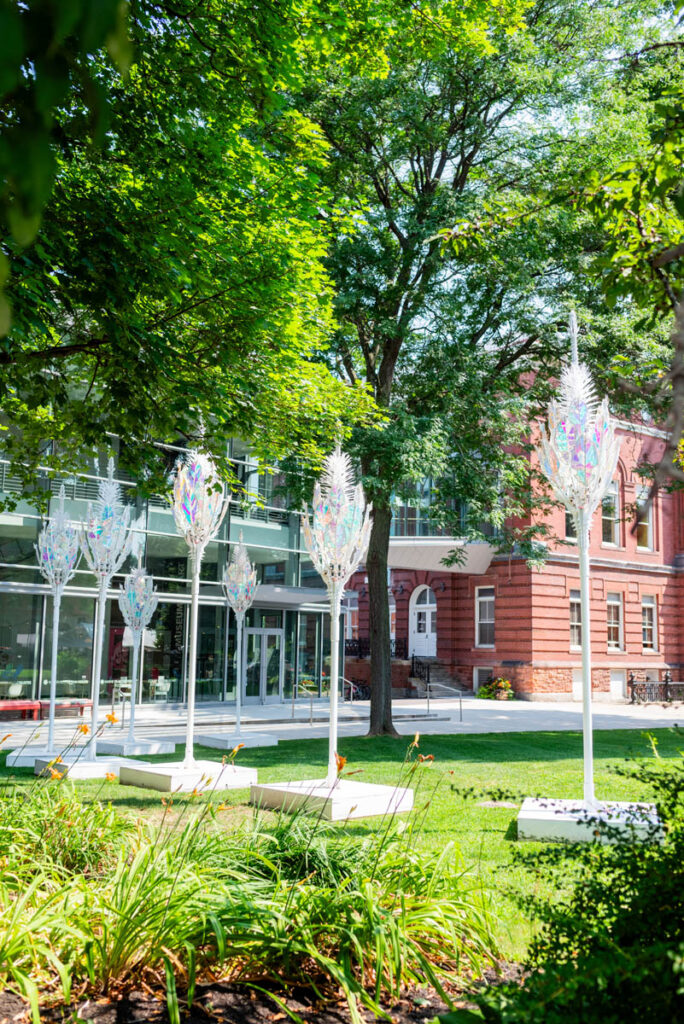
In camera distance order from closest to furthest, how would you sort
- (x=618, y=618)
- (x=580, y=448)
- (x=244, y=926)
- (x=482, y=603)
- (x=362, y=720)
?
(x=244, y=926)
(x=580, y=448)
(x=362, y=720)
(x=482, y=603)
(x=618, y=618)

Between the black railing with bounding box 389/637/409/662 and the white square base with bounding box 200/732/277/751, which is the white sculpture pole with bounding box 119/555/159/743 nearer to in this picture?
the white square base with bounding box 200/732/277/751

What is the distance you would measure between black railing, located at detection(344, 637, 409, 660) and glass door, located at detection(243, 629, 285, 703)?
6.11 metres

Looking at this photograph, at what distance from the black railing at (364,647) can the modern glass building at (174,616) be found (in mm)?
5303

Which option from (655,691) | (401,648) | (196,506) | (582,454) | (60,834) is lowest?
(655,691)

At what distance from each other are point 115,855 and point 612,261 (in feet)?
14.7

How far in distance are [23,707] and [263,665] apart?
1007cm

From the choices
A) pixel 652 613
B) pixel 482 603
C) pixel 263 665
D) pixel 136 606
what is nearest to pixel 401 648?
pixel 482 603

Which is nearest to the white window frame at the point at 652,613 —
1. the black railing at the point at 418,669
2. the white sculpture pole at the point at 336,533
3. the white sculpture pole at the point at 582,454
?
the black railing at the point at 418,669

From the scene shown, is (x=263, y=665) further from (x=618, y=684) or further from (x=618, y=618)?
(x=618, y=618)

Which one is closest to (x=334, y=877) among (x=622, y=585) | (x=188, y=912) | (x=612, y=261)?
(x=188, y=912)

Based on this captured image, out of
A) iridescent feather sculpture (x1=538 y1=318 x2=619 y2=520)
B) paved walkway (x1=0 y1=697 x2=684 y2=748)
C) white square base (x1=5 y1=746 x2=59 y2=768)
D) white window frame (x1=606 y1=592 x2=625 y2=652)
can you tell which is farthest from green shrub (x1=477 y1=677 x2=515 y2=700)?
iridescent feather sculpture (x1=538 y1=318 x2=619 y2=520)

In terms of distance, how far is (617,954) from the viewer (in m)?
2.49

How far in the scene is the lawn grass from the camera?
20.4ft

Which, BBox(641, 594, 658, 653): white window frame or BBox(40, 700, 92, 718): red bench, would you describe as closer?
BBox(40, 700, 92, 718): red bench
